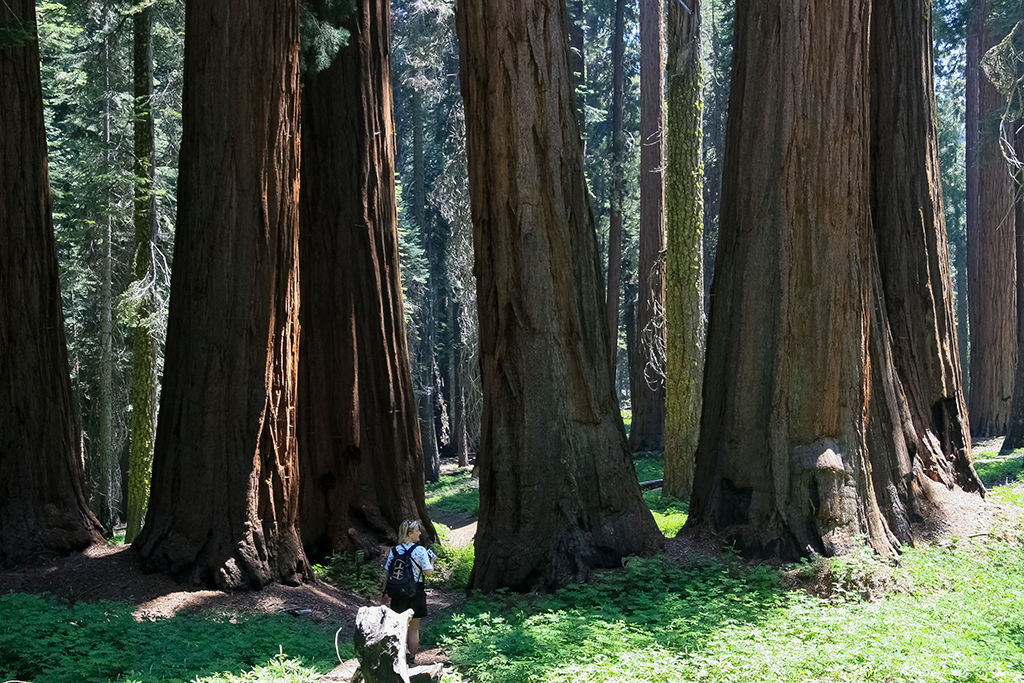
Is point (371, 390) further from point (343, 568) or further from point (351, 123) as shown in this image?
point (351, 123)

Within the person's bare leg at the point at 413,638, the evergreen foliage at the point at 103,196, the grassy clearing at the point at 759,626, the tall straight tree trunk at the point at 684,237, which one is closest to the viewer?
the grassy clearing at the point at 759,626

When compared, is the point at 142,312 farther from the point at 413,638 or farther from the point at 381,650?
the point at 381,650

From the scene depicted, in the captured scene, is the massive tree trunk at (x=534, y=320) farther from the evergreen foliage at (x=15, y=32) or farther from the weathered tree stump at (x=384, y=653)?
the evergreen foliage at (x=15, y=32)

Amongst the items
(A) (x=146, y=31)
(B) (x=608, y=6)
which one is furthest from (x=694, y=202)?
(B) (x=608, y=6)

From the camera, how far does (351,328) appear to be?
403 inches

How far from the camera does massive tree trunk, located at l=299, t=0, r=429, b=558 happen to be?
1008 centimetres

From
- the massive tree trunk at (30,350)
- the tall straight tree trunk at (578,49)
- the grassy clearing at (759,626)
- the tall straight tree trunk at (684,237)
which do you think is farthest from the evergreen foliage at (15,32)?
the tall straight tree trunk at (578,49)

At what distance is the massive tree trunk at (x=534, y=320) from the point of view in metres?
7.58

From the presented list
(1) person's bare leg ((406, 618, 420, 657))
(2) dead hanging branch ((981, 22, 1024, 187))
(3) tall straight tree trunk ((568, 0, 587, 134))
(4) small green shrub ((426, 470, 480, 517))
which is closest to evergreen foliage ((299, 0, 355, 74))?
(1) person's bare leg ((406, 618, 420, 657))

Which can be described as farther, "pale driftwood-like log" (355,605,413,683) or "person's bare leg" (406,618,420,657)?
"person's bare leg" (406,618,420,657)

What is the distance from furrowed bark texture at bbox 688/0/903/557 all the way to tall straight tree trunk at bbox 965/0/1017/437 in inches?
583

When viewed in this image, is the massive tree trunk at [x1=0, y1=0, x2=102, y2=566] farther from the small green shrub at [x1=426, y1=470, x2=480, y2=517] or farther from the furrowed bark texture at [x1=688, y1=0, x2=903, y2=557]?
the small green shrub at [x1=426, y1=470, x2=480, y2=517]

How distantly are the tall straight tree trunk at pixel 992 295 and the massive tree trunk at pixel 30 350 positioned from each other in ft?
63.7

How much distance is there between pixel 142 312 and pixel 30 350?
5587 mm
